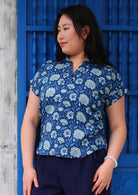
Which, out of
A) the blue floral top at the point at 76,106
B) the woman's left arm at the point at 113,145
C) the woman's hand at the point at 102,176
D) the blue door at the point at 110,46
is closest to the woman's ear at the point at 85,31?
the blue floral top at the point at 76,106

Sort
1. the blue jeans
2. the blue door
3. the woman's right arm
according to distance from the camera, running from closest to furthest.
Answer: the blue jeans < the woman's right arm < the blue door

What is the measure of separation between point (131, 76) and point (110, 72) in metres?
0.40

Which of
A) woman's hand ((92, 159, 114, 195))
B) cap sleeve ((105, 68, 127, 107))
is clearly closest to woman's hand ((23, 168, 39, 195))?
woman's hand ((92, 159, 114, 195))

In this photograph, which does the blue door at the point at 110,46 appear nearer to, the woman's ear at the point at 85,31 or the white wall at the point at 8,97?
the white wall at the point at 8,97

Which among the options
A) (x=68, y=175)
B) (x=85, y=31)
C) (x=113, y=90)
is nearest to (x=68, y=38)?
(x=85, y=31)

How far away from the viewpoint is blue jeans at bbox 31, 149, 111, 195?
4.63ft

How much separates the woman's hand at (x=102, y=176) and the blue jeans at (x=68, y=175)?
22mm

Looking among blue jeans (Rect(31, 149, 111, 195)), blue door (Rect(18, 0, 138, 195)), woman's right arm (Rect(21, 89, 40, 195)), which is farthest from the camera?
blue door (Rect(18, 0, 138, 195))

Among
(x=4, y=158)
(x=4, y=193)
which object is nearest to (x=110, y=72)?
(x=4, y=158)

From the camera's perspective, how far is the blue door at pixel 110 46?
184cm

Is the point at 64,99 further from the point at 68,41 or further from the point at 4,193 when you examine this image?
the point at 4,193

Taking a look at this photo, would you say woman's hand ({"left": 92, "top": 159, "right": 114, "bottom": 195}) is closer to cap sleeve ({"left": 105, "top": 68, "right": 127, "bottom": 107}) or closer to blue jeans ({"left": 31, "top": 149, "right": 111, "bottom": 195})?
blue jeans ({"left": 31, "top": 149, "right": 111, "bottom": 195})

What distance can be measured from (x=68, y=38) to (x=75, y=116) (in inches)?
16.7

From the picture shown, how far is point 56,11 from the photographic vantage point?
6.05ft
